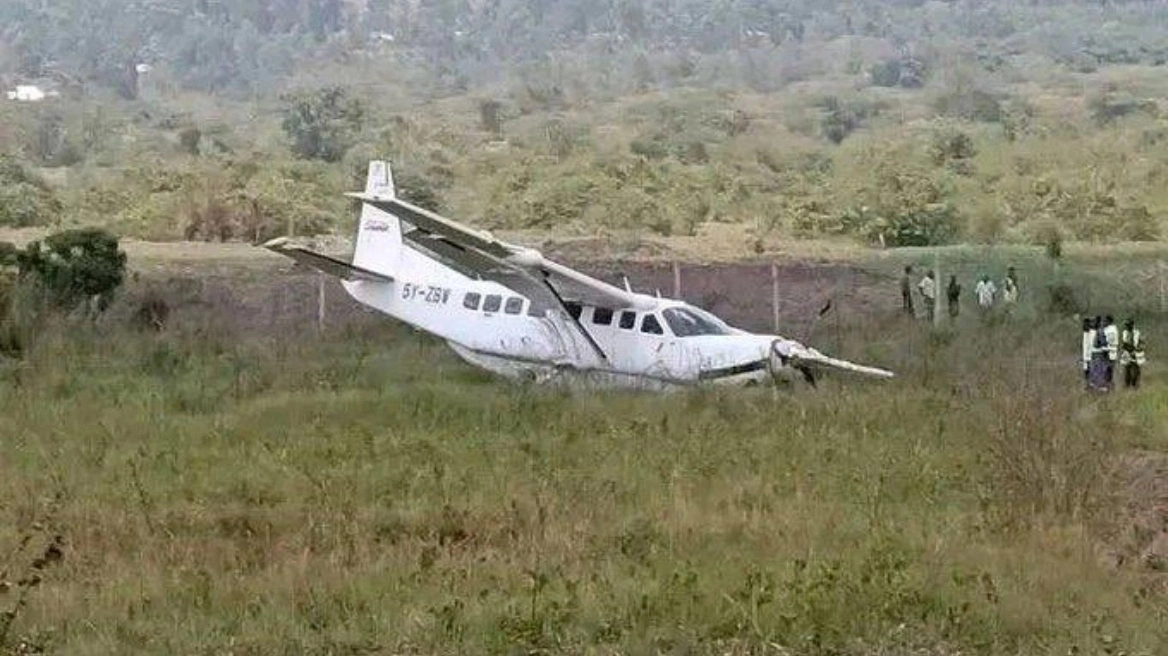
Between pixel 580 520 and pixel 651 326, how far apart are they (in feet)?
33.5

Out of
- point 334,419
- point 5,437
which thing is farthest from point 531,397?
point 5,437

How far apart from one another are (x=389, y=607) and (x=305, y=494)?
405 cm

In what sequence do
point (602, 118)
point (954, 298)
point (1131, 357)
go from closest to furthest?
point (1131, 357), point (954, 298), point (602, 118)

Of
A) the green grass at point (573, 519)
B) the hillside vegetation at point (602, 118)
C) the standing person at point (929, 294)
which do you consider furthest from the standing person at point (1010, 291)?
the hillside vegetation at point (602, 118)

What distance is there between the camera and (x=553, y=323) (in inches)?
888

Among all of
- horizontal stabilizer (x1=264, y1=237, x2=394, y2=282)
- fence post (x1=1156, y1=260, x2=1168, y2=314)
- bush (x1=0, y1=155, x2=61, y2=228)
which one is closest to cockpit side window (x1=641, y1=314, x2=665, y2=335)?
horizontal stabilizer (x1=264, y1=237, x2=394, y2=282)

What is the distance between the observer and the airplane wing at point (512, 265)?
70.4 feet

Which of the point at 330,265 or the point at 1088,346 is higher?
the point at 330,265

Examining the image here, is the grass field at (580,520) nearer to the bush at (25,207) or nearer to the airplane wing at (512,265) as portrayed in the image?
the airplane wing at (512,265)

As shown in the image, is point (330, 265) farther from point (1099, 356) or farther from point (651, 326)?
point (1099, 356)

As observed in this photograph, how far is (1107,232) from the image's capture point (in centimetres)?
5328

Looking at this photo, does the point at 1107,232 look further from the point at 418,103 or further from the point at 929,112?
the point at 418,103

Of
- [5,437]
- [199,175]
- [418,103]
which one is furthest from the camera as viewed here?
[418,103]

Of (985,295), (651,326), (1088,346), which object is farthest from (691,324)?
(985,295)
